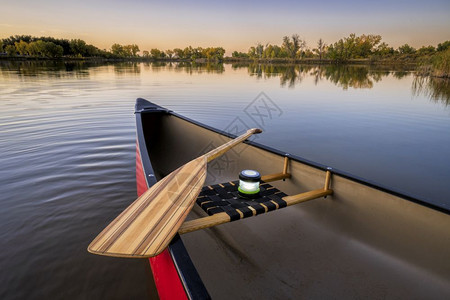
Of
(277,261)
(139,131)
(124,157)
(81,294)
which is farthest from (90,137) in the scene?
(277,261)

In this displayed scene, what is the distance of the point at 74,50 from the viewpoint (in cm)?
9450

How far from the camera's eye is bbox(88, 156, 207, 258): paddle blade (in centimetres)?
123

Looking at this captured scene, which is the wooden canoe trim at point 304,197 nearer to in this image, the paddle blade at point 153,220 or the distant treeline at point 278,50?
the paddle blade at point 153,220

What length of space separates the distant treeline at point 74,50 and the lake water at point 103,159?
104 m

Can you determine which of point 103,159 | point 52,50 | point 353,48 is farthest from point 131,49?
point 103,159

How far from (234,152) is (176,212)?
6.73ft

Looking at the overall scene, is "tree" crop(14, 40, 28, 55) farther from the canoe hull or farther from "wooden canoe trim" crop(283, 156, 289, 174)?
the canoe hull

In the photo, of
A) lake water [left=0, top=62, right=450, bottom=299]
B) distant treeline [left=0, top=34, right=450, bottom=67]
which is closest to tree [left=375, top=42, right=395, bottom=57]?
distant treeline [left=0, top=34, right=450, bottom=67]

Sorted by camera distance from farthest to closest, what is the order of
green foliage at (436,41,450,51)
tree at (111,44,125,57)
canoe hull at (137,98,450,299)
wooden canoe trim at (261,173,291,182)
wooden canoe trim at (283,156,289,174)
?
tree at (111,44,125,57)
green foliage at (436,41,450,51)
wooden canoe trim at (283,156,289,174)
wooden canoe trim at (261,173,291,182)
canoe hull at (137,98,450,299)

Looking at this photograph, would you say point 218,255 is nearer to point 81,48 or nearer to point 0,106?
point 0,106

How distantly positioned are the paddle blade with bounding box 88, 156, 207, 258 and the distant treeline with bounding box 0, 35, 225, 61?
111715mm

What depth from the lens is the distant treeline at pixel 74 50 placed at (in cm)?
8819

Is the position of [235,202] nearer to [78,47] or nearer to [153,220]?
[153,220]

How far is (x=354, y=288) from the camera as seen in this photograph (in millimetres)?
1907
